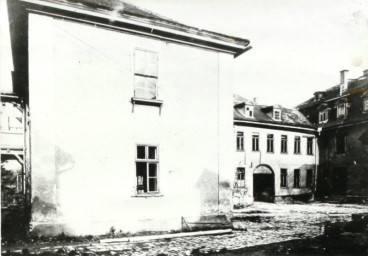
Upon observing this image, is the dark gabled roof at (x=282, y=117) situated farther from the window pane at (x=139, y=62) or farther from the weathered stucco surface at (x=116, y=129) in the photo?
the window pane at (x=139, y=62)

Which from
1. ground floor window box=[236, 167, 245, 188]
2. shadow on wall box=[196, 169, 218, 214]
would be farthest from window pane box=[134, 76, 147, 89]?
ground floor window box=[236, 167, 245, 188]

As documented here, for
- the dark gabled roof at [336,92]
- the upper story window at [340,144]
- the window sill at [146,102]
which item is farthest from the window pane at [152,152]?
the upper story window at [340,144]

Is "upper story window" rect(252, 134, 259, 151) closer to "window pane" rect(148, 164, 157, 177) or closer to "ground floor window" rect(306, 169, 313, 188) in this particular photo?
"ground floor window" rect(306, 169, 313, 188)

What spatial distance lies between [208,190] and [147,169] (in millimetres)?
1889

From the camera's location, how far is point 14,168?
23.7 meters

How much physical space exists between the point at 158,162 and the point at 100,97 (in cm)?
220

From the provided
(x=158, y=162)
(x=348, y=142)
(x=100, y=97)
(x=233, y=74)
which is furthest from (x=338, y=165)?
(x=100, y=97)

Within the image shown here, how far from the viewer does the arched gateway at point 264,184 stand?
24.4 metres

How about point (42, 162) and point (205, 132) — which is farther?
point (205, 132)

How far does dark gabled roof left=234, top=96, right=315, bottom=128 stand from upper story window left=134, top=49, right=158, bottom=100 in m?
14.9

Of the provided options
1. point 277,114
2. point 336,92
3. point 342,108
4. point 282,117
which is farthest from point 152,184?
point 336,92

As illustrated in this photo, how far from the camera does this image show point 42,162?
7469mm

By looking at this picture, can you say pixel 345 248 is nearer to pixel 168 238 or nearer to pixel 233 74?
pixel 168 238

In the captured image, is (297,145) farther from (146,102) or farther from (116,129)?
(116,129)
